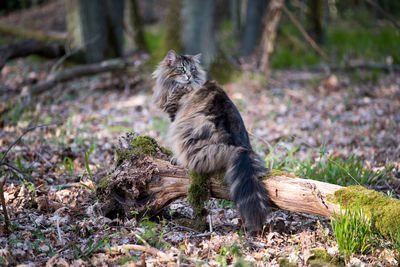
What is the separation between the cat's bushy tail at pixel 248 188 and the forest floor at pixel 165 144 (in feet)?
0.89

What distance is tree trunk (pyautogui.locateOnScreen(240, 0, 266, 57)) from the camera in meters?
10.1

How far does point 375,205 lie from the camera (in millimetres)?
2676

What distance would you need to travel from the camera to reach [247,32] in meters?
10.3

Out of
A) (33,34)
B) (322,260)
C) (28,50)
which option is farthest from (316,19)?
(322,260)

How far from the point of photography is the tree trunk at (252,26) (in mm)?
10109

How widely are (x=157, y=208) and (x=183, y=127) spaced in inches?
31.2

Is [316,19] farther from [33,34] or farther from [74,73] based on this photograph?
[33,34]

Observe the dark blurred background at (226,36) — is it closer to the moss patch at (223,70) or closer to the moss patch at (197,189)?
the moss patch at (223,70)

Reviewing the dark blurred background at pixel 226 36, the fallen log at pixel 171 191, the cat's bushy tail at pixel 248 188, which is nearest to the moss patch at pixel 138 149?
the fallen log at pixel 171 191

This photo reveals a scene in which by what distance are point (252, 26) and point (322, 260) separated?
28.7 feet

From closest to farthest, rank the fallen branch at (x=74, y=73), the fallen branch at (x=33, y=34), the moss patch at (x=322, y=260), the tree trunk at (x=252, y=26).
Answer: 1. the moss patch at (x=322, y=260)
2. the fallen branch at (x=74, y=73)
3. the fallen branch at (x=33, y=34)
4. the tree trunk at (x=252, y=26)

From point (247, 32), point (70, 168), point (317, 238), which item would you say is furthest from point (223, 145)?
point (247, 32)

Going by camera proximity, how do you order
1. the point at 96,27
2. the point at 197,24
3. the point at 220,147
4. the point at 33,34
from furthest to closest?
the point at 33,34 < the point at 96,27 < the point at 197,24 < the point at 220,147

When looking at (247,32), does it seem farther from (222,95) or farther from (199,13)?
(222,95)
